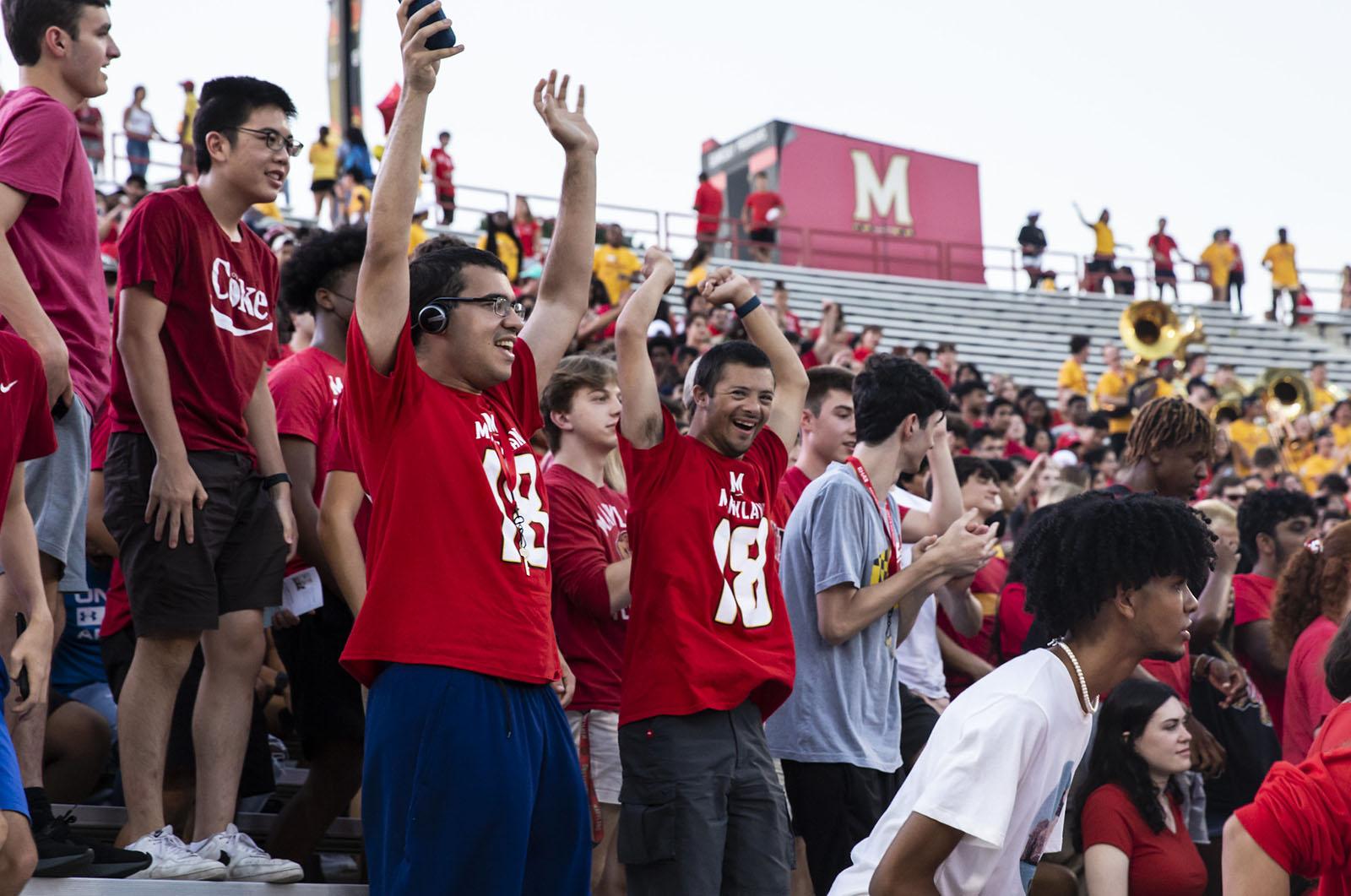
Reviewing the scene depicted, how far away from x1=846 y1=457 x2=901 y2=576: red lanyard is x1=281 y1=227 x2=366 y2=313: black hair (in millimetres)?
1637

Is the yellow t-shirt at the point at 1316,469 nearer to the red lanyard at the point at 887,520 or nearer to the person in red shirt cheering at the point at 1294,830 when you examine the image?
the red lanyard at the point at 887,520

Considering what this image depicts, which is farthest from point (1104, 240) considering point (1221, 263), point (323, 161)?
point (323, 161)

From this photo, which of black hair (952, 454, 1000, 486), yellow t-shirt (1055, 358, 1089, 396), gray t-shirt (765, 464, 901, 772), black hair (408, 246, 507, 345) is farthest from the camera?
yellow t-shirt (1055, 358, 1089, 396)

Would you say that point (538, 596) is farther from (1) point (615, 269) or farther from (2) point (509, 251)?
(1) point (615, 269)

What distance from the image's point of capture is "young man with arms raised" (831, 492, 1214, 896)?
280 cm

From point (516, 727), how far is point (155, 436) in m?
1.33

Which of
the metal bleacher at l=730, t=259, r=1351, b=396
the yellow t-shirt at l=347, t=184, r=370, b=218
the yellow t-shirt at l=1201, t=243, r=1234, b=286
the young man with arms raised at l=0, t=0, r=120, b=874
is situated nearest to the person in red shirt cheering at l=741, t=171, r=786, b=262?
the metal bleacher at l=730, t=259, r=1351, b=396

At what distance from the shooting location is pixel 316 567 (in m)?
4.40

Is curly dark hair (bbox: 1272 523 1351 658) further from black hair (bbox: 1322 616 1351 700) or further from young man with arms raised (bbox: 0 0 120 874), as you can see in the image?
young man with arms raised (bbox: 0 0 120 874)

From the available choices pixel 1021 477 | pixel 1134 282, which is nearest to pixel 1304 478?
pixel 1021 477

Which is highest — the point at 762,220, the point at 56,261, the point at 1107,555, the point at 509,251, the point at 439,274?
the point at 762,220

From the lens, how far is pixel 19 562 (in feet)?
10.5

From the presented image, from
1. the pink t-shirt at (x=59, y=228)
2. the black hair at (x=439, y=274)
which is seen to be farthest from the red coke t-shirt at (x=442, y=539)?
the pink t-shirt at (x=59, y=228)

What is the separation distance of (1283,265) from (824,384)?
26.1 m
